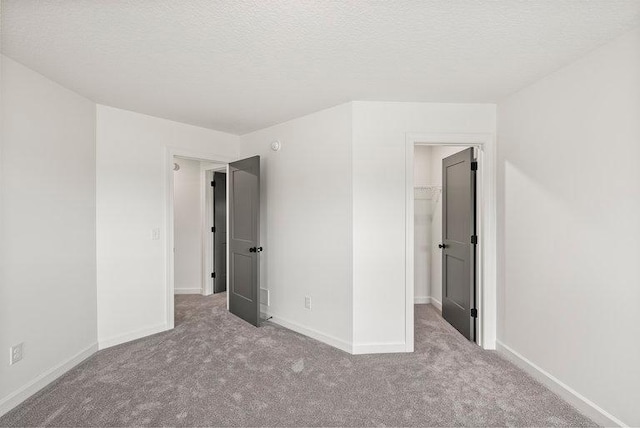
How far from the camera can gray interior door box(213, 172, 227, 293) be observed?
4.80 metres

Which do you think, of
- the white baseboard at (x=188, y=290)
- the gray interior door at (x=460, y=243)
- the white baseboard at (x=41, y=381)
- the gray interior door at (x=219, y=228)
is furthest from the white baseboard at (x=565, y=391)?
the white baseboard at (x=188, y=290)

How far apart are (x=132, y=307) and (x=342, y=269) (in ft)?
7.04

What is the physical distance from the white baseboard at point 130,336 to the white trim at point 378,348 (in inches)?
81.7

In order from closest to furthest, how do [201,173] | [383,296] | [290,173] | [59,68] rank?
[59,68] < [383,296] < [290,173] < [201,173]

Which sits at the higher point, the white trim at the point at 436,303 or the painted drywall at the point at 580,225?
the painted drywall at the point at 580,225

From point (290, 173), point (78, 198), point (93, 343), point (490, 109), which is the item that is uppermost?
point (490, 109)

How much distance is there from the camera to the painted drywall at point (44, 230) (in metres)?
2.04

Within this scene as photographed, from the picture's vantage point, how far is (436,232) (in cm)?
412

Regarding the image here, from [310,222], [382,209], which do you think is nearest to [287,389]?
[310,222]

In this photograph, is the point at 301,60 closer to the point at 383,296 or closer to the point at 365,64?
the point at 365,64

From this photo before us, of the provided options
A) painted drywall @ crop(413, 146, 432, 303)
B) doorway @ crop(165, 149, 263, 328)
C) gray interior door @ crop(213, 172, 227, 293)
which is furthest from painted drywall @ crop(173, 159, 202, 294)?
painted drywall @ crop(413, 146, 432, 303)

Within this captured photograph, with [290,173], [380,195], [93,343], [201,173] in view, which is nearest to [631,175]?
[380,195]

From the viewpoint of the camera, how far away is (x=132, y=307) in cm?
309

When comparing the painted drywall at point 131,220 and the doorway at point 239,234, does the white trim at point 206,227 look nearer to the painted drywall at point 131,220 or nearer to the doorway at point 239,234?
the doorway at point 239,234
